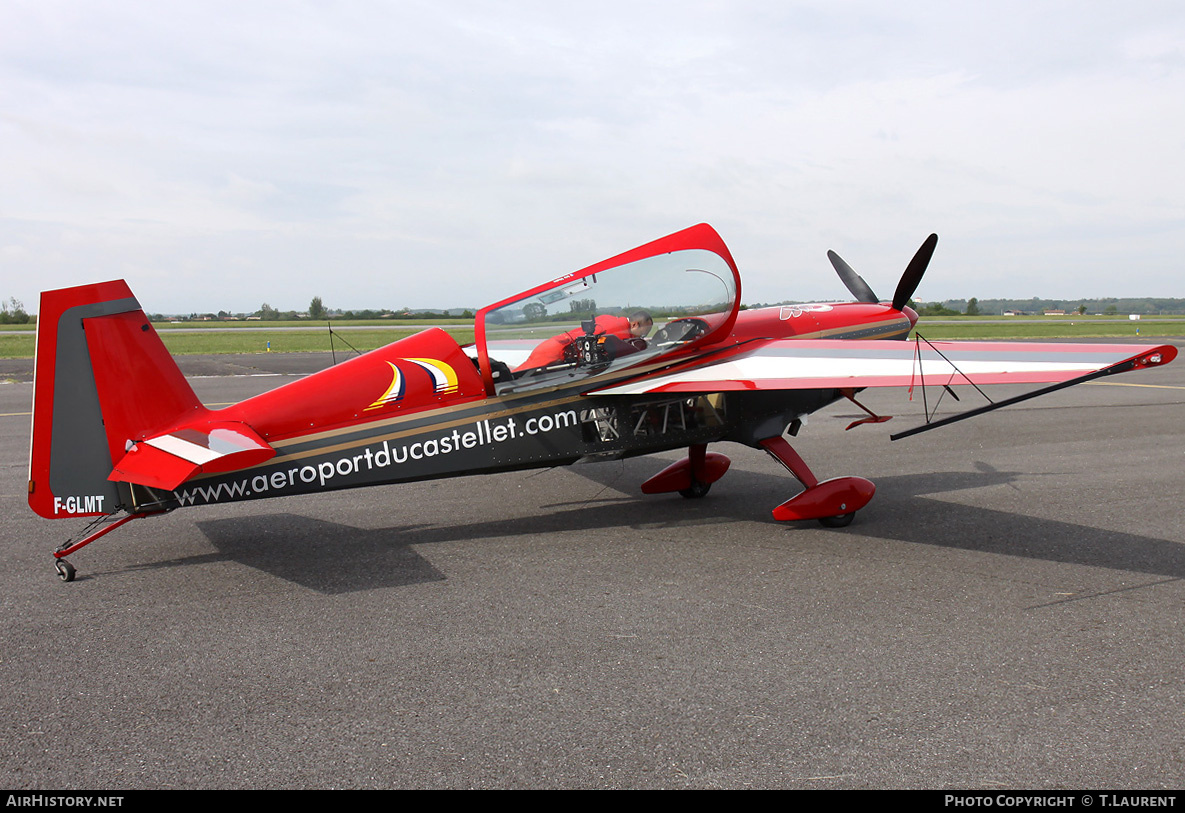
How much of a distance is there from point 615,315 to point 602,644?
3.45 meters

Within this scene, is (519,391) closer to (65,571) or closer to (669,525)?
(669,525)

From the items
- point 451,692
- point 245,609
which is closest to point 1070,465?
point 451,692

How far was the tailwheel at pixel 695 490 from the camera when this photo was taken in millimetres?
8234

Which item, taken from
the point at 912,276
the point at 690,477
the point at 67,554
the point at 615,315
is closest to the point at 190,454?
the point at 67,554

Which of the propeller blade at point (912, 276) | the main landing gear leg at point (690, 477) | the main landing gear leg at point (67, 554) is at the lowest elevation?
the main landing gear leg at point (690, 477)

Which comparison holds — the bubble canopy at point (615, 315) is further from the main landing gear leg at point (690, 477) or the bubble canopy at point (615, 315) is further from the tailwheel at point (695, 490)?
the tailwheel at point (695, 490)

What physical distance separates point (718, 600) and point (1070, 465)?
6439 mm

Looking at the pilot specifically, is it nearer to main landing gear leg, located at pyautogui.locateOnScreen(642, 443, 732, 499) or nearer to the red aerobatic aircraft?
the red aerobatic aircraft

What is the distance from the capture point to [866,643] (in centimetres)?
458

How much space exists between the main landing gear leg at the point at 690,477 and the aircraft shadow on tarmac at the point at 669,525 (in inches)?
4.8

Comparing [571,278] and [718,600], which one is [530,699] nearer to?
[718,600]

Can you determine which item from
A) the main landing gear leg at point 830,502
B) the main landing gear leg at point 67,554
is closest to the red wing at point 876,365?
the main landing gear leg at point 830,502

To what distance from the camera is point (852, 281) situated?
10141 millimetres
